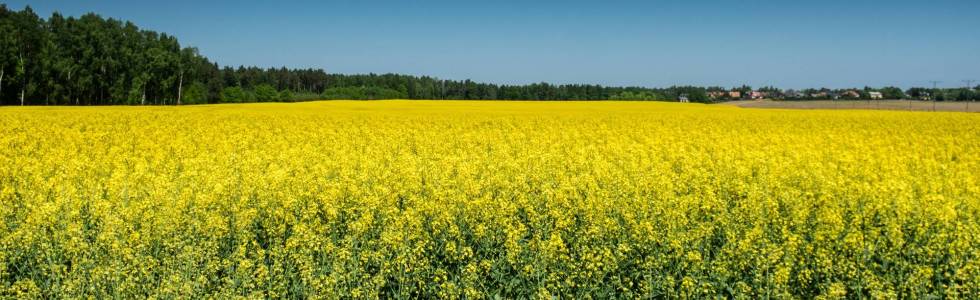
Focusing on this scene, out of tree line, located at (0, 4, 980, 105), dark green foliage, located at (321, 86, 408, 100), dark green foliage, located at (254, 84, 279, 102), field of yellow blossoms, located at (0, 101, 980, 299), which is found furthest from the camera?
dark green foliage, located at (254, 84, 279, 102)

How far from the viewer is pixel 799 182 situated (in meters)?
11.5

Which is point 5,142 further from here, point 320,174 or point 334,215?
point 334,215

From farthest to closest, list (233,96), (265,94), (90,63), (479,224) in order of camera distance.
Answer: (265,94), (233,96), (90,63), (479,224)

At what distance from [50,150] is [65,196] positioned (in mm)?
7307

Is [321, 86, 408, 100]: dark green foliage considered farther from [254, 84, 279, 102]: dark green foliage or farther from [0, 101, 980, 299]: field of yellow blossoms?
[0, 101, 980, 299]: field of yellow blossoms

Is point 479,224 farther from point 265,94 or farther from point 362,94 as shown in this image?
point 265,94

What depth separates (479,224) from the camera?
7.58 m

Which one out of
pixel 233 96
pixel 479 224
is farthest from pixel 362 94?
pixel 479 224

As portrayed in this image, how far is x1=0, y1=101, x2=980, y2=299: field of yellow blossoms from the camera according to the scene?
5934 mm

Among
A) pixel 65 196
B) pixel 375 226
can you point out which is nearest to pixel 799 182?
pixel 375 226

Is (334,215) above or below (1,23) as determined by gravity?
below

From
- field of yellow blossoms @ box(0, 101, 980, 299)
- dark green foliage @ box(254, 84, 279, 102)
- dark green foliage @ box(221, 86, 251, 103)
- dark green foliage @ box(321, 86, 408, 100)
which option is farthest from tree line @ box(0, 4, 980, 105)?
field of yellow blossoms @ box(0, 101, 980, 299)

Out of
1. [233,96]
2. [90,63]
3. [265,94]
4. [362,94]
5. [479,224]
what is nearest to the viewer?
[479,224]

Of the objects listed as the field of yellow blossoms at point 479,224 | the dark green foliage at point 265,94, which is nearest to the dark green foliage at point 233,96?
the dark green foliage at point 265,94
